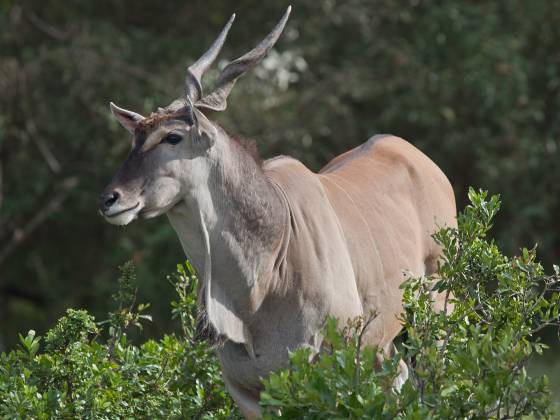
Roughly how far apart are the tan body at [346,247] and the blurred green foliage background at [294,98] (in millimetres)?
6386

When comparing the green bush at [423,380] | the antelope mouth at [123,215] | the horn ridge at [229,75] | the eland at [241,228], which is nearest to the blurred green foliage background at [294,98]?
the eland at [241,228]

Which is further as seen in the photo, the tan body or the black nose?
the tan body

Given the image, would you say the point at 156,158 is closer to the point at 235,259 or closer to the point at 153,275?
the point at 235,259

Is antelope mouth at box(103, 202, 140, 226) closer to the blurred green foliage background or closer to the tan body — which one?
the tan body

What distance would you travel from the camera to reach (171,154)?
492 cm

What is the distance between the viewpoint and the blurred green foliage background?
518 inches

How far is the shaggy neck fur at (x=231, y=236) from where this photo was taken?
503cm

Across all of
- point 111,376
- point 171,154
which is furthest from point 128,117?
point 111,376

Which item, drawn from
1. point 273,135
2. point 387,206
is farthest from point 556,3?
point 387,206

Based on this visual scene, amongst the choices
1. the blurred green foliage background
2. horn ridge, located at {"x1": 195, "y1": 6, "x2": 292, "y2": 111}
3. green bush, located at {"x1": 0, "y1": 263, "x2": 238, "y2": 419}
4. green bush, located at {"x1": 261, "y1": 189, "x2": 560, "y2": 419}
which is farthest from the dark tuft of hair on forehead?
the blurred green foliage background

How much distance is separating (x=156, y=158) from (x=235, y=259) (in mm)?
565

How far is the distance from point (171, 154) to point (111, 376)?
1031 mm

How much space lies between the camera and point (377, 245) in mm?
5965

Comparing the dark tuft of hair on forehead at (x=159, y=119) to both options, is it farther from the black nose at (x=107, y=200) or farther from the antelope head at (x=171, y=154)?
the black nose at (x=107, y=200)
